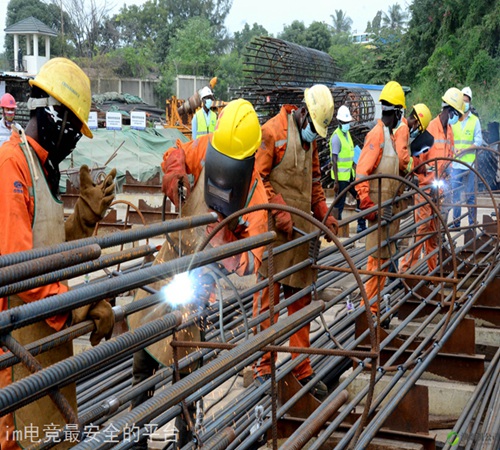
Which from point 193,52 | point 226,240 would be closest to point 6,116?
point 226,240

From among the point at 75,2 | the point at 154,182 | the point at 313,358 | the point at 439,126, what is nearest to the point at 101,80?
the point at 75,2

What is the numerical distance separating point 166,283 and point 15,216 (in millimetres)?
1323

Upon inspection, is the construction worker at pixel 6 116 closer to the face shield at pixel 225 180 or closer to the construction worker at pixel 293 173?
the construction worker at pixel 293 173

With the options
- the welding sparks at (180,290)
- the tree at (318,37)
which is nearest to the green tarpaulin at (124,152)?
the welding sparks at (180,290)

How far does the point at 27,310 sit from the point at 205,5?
80.3m

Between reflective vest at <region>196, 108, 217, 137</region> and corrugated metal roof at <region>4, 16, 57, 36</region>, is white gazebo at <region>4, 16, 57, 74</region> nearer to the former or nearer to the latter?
corrugated metal roof at <region>4, 16, 57, 36</region>

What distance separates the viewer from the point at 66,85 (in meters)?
3.27

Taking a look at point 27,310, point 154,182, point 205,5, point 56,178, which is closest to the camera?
point 27,310

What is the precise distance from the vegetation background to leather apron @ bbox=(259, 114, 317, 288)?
17678 millimetres

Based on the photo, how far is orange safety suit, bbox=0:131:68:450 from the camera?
2.96 metres

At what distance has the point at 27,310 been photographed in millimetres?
1897

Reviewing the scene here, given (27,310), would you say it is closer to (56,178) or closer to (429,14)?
(56,178)

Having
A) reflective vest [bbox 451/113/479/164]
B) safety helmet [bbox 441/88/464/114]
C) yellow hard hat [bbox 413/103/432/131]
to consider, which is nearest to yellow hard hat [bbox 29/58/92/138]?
yellow hard hat [bbox 413/103/432/131]

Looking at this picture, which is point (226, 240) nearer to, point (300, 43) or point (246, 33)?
point (300, 43)
